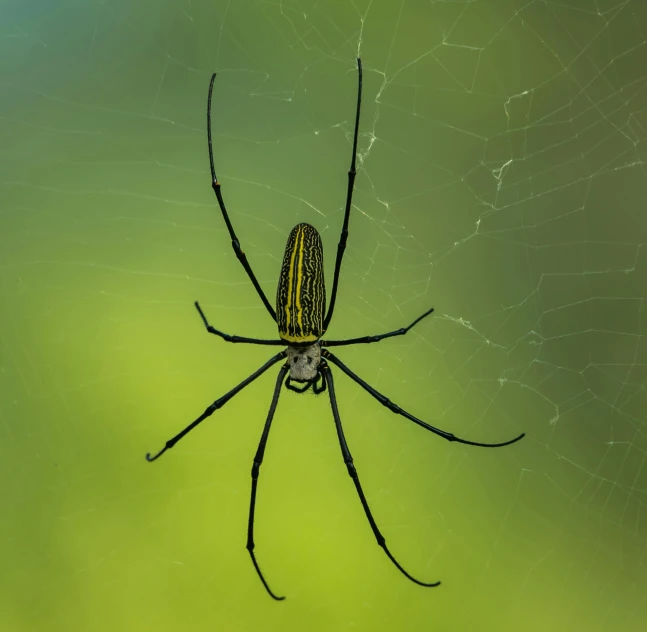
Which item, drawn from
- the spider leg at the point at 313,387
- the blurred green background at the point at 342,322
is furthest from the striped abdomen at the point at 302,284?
the blurred green background at the point at 342,322

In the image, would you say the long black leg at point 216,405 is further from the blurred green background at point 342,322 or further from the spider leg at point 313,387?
the blurred green background at point 342,322

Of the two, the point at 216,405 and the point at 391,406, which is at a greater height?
the point at 391,406

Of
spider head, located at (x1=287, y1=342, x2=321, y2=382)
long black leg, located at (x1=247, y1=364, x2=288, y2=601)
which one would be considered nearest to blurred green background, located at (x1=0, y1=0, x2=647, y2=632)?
long black leg, located at (x1=247, y1=364, x2=288, y2=601)

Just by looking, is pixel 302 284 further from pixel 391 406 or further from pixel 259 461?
pixel 259 461

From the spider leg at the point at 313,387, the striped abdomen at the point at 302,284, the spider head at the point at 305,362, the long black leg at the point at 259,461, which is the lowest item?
the long black leg at the point at 259,461

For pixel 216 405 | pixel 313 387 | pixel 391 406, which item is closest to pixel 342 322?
pixel 313 387

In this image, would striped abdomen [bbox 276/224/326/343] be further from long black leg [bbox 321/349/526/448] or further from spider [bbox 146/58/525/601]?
long black leg [bbox 321/349/526/448]
